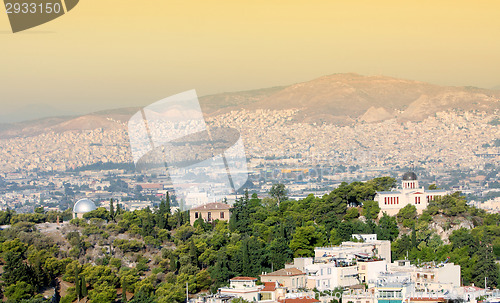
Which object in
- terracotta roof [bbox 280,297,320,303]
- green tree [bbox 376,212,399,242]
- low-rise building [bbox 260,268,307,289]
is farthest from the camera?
green tree [bbox 376,212,399,242]

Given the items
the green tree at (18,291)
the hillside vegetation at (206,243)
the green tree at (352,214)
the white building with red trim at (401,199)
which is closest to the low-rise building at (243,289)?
the hillside vegetation at (206,243)

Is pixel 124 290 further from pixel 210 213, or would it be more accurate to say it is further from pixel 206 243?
pixel 210 213

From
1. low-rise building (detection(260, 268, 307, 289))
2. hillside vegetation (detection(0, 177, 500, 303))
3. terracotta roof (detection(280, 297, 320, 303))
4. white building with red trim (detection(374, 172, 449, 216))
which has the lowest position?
terracotta roof (detection(280, 297, 320, 303))

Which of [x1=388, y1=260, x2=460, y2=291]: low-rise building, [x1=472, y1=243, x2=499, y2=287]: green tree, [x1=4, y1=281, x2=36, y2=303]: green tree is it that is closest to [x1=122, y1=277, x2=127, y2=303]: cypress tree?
[x1=4, y1=281, x2=36, y2=303]: green tree

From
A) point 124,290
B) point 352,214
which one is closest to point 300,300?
point 124,290

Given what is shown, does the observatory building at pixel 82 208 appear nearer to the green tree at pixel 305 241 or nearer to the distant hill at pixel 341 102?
the green tree at pixel 305 241

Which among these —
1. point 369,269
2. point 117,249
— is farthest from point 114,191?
point 369,269

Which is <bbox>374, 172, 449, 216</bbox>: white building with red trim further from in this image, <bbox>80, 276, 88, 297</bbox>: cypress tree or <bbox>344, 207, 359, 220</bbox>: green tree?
<bbox>80, 276, 88, 297</bbox>: cypress tree

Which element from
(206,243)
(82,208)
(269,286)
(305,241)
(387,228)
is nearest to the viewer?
(269,286)

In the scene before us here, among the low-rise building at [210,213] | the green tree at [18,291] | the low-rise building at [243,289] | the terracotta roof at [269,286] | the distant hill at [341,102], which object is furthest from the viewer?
the distant hill at [341,102]
